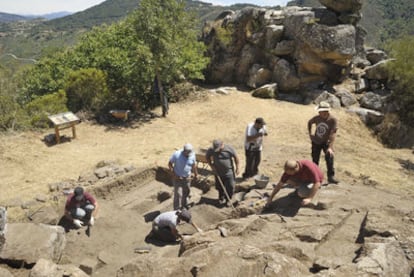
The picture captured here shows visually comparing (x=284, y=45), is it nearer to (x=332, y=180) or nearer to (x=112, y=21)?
(x=332, y=180)

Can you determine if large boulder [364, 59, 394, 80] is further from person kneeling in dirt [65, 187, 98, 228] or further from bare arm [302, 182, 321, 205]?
person kneeling in dirt [65, 187, 98, 228]

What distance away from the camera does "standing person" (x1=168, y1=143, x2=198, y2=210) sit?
7809mm

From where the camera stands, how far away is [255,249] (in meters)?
4.89

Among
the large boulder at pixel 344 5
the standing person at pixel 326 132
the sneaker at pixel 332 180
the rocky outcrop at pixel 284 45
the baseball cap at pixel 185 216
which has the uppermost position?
the large boulder at pixel 344 5

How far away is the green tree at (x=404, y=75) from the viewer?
15266 mm

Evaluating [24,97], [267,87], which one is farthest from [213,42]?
[24,97]

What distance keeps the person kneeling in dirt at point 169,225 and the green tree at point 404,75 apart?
494 inches

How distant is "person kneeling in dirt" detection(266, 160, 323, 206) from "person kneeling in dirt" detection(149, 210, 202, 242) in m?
1.76

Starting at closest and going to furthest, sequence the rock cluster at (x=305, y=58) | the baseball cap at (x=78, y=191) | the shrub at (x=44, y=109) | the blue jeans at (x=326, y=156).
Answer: the baseball cap at (x=78, y=191) < the blue jeans at (x=326, y=156) < the shrub at (x=44, y=109) < the rock cluster at (x=305, y=58)

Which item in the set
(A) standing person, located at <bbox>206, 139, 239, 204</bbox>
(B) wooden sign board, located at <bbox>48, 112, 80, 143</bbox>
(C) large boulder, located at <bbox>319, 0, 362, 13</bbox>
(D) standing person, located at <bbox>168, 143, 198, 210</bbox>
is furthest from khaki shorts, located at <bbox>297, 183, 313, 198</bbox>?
(C) large boulder, located at <bbox>319, 0, 362, 13</bbox>

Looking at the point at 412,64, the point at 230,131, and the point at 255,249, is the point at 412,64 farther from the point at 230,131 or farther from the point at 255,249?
the point at 255,249

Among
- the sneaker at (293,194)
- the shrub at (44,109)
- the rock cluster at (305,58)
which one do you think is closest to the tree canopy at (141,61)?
the shrub at (44,109)

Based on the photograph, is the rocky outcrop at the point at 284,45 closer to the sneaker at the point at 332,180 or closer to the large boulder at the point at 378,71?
the large boulder at the point at 378,71

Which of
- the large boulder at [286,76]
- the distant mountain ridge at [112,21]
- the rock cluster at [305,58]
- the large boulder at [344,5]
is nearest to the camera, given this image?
the rock cluster at [305,58]
